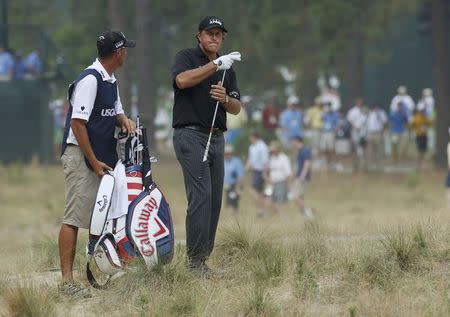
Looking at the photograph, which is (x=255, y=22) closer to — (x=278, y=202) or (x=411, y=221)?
(x=278, y=202)

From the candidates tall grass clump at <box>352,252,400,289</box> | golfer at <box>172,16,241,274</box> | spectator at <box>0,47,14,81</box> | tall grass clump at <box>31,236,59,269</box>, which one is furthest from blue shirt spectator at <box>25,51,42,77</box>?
tall grass clump at <box>352,252,400,289</box>

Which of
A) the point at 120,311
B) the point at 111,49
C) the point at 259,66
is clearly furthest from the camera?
the point at 259,66

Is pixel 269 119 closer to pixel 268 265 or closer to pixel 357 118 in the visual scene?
pixel 357 118

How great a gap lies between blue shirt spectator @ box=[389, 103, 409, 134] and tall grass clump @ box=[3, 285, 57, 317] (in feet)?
86.5

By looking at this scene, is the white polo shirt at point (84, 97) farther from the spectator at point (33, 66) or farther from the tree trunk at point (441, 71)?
the tree trunk at point (441, 71)

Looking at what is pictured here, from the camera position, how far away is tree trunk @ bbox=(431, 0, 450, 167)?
30688mm

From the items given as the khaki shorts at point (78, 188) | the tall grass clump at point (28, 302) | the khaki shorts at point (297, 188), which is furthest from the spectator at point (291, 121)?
the tall grass clump at point (28, 302)

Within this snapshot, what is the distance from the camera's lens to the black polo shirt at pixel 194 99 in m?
9.54

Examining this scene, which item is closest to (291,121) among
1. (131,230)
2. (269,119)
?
(269,119)

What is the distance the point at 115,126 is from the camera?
9.34m

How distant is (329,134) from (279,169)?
10650 millimetres

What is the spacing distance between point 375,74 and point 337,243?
138ft

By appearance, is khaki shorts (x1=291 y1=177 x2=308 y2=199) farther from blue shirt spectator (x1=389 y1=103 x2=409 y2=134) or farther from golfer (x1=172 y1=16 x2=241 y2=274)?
golfer (x1=172 y1=16 x2=241 y2=274)

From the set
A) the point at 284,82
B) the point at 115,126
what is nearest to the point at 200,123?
the point at 115,126
